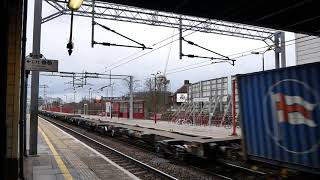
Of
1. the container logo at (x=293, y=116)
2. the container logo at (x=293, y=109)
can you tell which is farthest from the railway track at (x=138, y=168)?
the container logo at (x=293, y=109)

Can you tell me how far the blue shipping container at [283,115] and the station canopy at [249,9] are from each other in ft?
9.22

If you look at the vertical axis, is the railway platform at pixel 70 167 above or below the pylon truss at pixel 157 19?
below

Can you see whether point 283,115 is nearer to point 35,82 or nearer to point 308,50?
point 35,82

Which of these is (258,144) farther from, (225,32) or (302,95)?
(225,32)

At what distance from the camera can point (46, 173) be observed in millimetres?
10422

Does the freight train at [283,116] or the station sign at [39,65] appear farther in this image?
the station sign at [39,65]

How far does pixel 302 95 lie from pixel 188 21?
16.2 meters

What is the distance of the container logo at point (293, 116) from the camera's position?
22.7 feet

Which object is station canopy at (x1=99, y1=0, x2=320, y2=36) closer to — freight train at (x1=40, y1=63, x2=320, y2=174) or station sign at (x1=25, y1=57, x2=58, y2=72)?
freight train at (x1=40, y1=63, x2=320, y2=174)

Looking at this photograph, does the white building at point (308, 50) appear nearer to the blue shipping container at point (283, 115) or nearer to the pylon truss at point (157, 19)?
the pylon truss at point (157, 19)

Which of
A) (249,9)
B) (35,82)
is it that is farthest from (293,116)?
(35,82)

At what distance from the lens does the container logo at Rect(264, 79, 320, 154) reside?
22.7ft

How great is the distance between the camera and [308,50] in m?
26.9

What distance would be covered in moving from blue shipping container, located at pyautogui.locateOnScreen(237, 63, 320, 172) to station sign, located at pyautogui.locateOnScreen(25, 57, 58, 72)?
6498 mm
